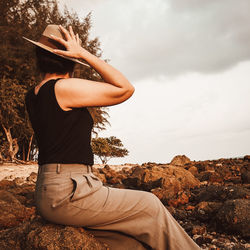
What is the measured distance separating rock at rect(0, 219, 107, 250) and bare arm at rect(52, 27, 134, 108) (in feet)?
3.23

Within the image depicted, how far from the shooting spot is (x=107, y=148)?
2811cm

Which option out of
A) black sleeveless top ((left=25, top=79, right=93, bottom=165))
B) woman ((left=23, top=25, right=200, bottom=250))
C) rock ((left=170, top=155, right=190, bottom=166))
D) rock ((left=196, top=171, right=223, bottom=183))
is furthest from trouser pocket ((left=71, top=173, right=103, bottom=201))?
rock ((left=170, top=155, right=190, bottom=166))

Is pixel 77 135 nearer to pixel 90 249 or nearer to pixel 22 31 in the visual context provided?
pixel 90 249

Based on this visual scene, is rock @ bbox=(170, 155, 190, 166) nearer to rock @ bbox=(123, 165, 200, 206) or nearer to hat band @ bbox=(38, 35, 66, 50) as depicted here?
rock @ bbox=(123, 165, 200, 206)

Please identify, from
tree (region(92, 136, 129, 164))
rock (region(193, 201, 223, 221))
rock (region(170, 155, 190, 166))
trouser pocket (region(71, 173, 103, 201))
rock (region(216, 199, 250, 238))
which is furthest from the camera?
tree (region(92, 136, 129, 164))

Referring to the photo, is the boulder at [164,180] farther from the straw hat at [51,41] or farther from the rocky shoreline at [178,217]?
the straw hat at [51,41]

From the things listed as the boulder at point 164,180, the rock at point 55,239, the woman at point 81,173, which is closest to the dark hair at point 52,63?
the woman at point 81,173

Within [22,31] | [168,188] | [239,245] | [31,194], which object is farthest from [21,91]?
[239,245]

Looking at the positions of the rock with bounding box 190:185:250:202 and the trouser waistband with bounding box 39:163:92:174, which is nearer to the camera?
the trouser waistband with bounding box 39:163:92:174

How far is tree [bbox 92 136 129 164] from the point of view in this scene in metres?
27.5

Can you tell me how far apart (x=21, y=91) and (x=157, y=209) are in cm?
1487

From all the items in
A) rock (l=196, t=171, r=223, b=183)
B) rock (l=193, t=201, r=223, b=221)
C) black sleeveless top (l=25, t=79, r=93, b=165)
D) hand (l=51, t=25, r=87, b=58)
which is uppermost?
hand (l=51, t=25, r=87, b=58)

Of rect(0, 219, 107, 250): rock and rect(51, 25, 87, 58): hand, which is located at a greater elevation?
rect(51, 25, 87, 58): hand

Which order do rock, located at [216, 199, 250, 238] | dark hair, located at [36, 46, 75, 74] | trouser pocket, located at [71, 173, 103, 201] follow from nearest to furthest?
trouser pocket, located at [71, 173, 103, 201], dark hair, located at [36, 46, 75, 74], rock, located at [216, 199, 250, 238]
